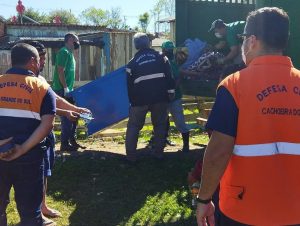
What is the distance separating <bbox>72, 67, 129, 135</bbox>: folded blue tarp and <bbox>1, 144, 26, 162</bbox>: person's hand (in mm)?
3952

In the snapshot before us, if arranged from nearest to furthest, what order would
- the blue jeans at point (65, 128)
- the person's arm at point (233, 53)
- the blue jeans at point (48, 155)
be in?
the blue jeans at point (48, 155) < the person's arm at point (233, 53) < the blue jeans at point (65, 128)

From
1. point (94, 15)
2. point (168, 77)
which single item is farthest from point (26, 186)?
point (94, 15)

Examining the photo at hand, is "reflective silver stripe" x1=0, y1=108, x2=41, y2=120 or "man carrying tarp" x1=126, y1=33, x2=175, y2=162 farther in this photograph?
"man carrying tarp" x1=126, y1=33, x2=175, y2=162

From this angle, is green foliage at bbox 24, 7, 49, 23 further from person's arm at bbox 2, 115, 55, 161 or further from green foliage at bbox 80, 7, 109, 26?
person's arm at bbox 2, 115, 55, 161

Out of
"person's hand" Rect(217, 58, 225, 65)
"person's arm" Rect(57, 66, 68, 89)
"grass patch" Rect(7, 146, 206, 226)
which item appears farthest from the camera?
"person's hand" Rect(217, 58, 225, 65)

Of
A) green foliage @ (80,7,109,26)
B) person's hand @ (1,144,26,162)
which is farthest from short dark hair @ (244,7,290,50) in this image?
green foliage @ (80,7,109,26)

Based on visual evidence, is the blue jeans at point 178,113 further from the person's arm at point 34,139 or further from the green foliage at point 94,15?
the green foliage at point 94,15

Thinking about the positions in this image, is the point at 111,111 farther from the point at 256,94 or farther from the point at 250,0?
the point at 256,94

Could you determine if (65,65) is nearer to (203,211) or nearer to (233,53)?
(233,53)

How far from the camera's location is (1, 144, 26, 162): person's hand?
3504 millimetres

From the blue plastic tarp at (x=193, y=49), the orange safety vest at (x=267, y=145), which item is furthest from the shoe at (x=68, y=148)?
the orange safety vest at (x=267, y=145)

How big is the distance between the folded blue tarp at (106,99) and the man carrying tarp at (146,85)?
102cm

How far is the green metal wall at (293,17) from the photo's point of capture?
6.38 m

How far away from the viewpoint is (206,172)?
2404 mm
